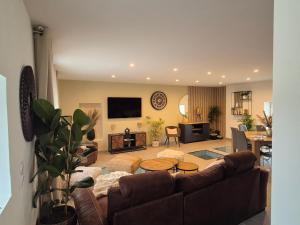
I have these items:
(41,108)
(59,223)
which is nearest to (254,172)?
(59,223)

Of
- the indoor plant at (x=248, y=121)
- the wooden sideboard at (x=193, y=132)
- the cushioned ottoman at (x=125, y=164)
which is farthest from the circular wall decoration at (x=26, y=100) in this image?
the indoor plant at (x=248, y=121)

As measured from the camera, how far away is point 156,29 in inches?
91.0

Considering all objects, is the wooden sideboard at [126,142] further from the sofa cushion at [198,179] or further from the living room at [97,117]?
the sofa cushion at [198,179]

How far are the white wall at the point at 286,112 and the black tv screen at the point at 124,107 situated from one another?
6524mm

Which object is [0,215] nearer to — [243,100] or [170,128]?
[170,128]

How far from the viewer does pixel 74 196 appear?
80.4 inches

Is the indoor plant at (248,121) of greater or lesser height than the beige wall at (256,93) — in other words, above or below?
below

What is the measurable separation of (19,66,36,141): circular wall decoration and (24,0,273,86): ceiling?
2.15ft

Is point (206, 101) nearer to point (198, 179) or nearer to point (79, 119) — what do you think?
point (198, 179)

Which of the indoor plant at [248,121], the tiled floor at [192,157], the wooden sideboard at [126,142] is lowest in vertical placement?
the tiled floor at [192,157]

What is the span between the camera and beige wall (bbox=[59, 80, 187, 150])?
6477 mm

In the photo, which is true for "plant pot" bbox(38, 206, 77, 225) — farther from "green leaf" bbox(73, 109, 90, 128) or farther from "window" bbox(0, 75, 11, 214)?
"green leaf" bbox(73, 109, 90, 128)

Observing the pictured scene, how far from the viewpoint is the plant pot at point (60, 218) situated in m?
1.92

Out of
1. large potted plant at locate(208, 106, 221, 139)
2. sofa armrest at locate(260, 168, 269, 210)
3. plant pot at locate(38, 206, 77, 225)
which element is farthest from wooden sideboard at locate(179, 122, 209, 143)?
plant pot at locate(38, 206, 77, 225)
